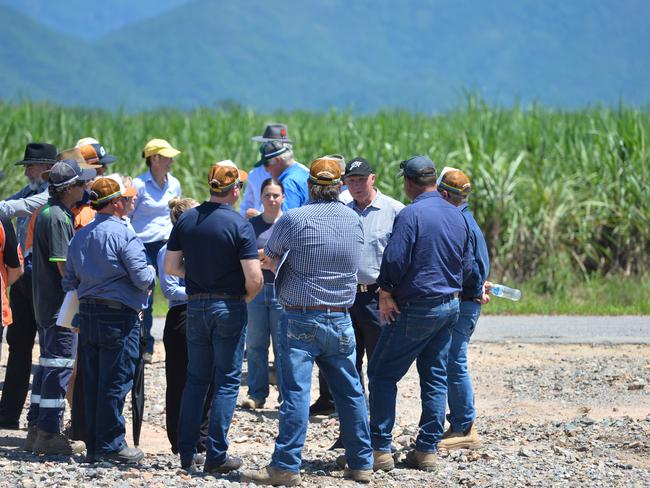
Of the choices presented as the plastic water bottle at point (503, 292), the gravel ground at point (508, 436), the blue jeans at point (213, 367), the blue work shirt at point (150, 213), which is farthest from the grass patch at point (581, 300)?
the blue jeans at point (213, 367)

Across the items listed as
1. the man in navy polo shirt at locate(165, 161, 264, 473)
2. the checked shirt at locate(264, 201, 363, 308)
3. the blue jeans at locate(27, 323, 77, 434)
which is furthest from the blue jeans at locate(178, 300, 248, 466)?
the blue jeans at locate(27, 323, 77, 434)

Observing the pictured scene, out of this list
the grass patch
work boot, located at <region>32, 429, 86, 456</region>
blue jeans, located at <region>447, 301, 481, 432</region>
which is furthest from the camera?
the grass patch

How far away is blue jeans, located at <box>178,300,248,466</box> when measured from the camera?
22.4 feet

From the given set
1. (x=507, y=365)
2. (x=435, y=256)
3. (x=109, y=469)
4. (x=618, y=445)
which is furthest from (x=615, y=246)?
(x=109, y=469)

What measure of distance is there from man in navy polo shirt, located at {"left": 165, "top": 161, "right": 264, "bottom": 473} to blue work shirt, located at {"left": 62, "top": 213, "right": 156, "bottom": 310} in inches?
9.4

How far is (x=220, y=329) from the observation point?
6809 mm

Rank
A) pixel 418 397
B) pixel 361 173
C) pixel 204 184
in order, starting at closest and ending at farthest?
pixel 361 173
pixel 418 397
pixel 204 184

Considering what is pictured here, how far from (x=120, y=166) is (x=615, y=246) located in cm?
779

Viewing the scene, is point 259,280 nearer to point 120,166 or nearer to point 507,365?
point 507,365

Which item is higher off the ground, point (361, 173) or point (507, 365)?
point (361, 173)

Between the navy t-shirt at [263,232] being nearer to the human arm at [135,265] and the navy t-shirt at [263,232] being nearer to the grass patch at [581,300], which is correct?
the human arm at [135,265]

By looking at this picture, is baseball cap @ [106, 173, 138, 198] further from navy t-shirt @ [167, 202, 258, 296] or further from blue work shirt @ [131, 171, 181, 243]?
blue work shirt @ [131, 171, 181, 243]

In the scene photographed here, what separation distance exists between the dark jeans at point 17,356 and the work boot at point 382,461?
2894mm

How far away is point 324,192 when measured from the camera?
6.85 m
